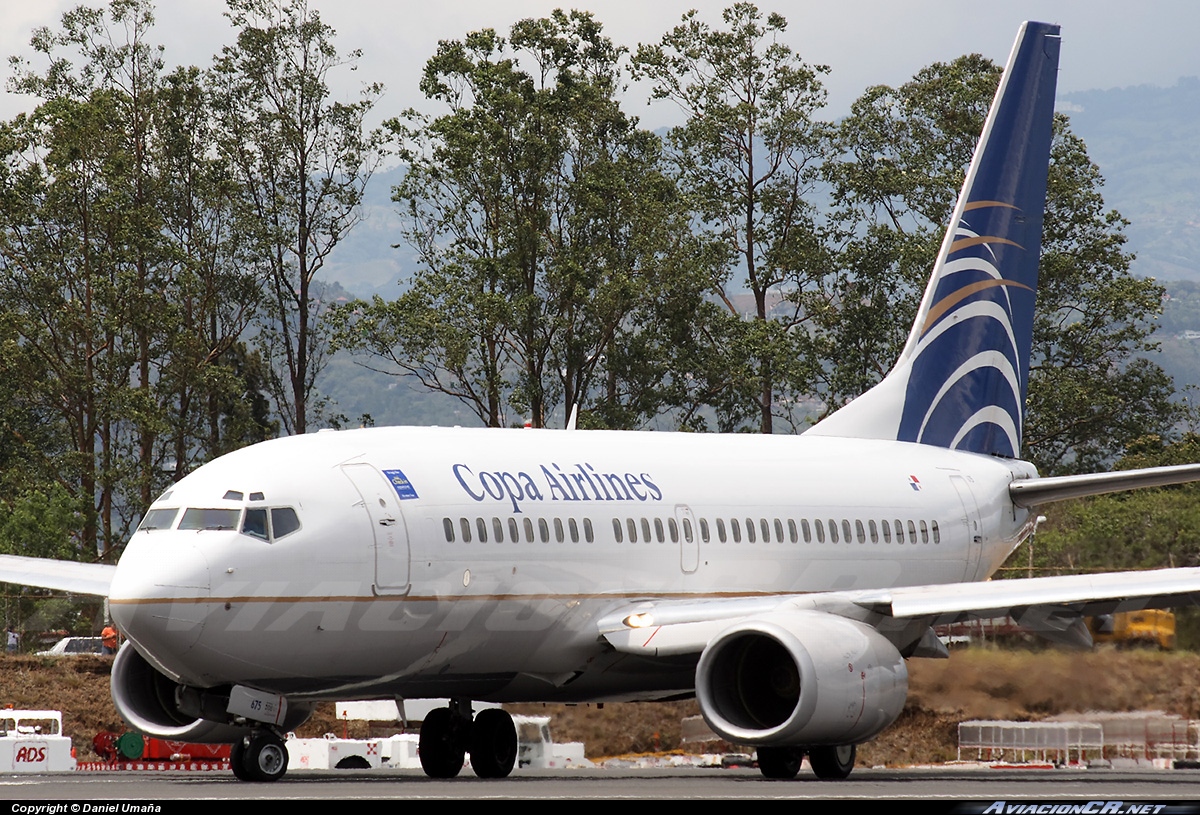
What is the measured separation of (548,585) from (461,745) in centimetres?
271

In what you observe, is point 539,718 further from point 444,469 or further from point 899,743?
Result: point 444,469

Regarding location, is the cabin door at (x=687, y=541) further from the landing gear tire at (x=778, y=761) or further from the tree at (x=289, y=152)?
the tree at (x=289, y=152)

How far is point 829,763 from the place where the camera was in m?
20.8

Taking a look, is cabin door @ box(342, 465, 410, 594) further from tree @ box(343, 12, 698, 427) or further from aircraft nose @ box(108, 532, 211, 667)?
tree @ box(343, 12, 698, 427)

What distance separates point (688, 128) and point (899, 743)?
3738 cm

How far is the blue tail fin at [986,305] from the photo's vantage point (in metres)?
27.3

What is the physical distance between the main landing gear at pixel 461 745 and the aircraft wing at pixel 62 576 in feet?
13.6

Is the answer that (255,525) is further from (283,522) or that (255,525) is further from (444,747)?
(444,747)

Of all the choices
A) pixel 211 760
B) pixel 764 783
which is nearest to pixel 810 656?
Answer: pixel 764 783

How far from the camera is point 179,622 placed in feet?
56.0

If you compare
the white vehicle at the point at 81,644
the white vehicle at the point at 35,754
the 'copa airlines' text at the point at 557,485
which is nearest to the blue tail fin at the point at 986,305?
the 'copa airlines' text at the point at 557,485

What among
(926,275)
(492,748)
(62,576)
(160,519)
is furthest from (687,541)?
(926,275)

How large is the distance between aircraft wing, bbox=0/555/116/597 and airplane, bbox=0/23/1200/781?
0.16ft

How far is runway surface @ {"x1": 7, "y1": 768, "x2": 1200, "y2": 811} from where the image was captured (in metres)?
15.5
